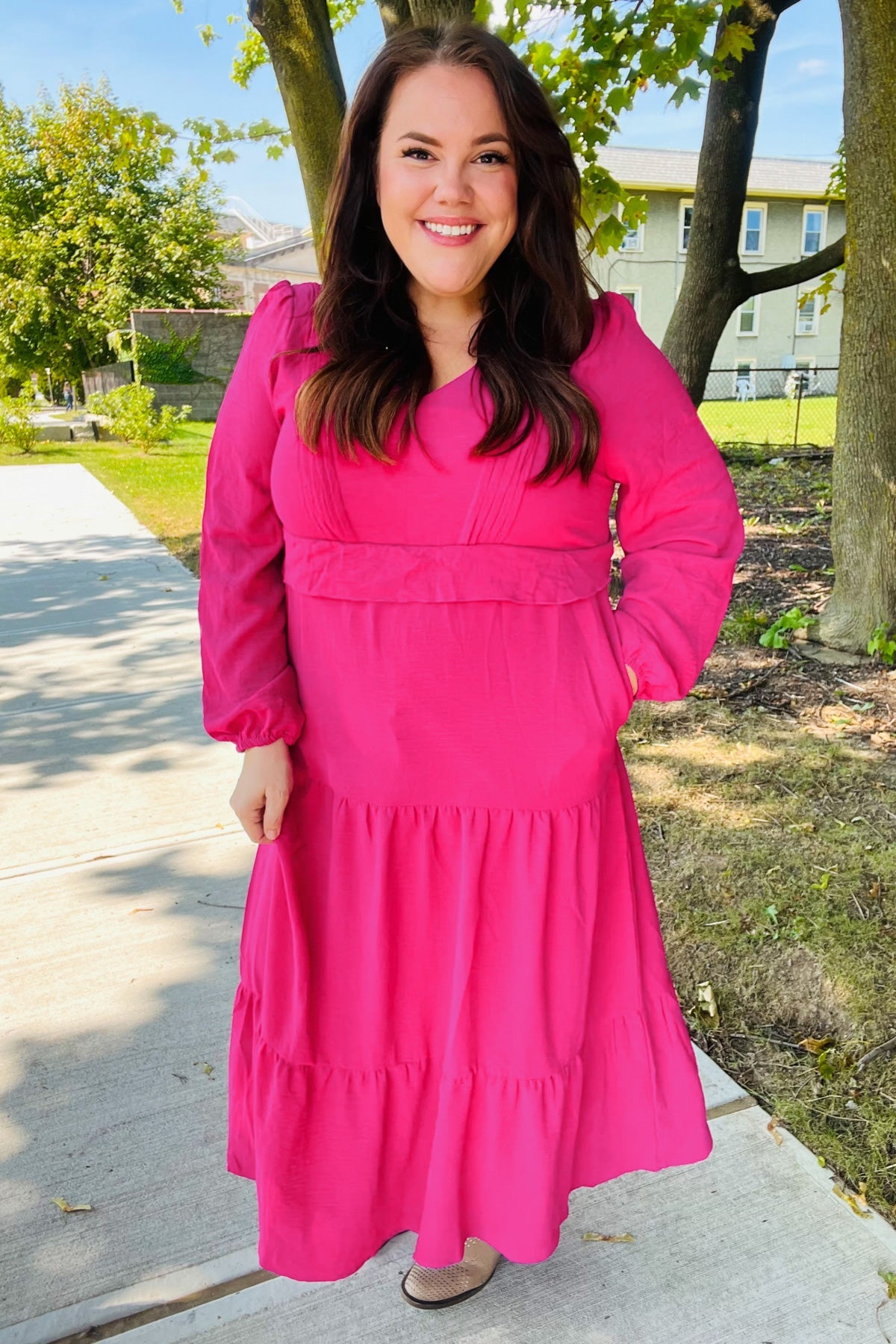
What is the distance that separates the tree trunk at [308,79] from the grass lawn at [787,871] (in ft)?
8.06

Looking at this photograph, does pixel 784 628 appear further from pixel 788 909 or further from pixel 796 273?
pixel 796 273

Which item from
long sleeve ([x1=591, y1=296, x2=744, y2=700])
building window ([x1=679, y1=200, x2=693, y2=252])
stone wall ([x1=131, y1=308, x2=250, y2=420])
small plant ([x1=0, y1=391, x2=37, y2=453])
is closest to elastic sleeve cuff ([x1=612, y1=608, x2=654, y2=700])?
long sleeve ([x1=591, y1=296, x2=744, y2=700])

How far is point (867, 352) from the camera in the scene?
14.5 feet

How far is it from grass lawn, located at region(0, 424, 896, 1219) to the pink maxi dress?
704 millimetres

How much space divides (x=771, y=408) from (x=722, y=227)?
18856 millimetres

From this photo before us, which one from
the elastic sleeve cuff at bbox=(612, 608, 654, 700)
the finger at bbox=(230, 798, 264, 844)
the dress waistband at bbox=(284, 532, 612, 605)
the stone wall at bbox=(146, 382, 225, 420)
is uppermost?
the stone wall at bbox=(146, 382, 225, 420)

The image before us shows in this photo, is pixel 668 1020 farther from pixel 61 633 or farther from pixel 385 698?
pixel 61 633

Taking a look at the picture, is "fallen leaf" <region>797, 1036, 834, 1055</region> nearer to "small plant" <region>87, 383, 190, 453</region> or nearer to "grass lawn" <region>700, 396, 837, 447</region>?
"grass lawn" <region>700, 396, 837, 447</region>

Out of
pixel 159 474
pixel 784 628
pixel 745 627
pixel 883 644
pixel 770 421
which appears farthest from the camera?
pixel 770 421

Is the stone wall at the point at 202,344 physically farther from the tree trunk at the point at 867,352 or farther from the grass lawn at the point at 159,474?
the tree trunk at the point at 867,352

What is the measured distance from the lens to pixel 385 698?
1518 millimetres

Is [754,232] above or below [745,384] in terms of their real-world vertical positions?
above

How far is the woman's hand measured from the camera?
A: 1.58 metres

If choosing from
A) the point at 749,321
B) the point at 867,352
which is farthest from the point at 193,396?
the point at 749,321
